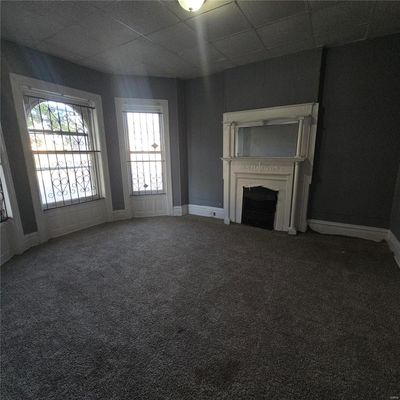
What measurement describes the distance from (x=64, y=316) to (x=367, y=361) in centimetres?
220

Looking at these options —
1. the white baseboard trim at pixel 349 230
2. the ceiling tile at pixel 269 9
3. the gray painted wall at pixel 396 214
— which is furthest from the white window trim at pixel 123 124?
the gray painted wall at pixel 396 214

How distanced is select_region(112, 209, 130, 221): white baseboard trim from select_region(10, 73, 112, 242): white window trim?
0.09 metres

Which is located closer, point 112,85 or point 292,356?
point 292,356

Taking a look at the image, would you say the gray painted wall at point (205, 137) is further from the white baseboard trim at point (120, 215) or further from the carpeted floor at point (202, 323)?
the carpeted floor at point (202, 323)

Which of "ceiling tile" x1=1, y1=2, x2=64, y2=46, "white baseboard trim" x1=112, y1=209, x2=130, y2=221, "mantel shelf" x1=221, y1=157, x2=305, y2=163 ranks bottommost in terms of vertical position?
"white baseboard trim" x1=112, y1=209, x2=130, y2=221

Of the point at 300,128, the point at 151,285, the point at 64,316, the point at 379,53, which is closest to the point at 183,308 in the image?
the point at 151,285

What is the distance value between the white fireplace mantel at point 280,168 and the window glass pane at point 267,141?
4.5 inches

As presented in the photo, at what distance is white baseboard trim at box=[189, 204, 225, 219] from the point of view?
4203mm

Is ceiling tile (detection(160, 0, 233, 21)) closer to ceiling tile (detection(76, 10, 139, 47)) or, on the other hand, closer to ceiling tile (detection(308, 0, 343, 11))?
ceiling tile (detection(76, 10, 139, 47))

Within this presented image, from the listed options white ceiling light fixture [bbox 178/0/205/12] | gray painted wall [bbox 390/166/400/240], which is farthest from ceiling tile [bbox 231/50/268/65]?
gray painted wall [bbox 390/166/400/240]

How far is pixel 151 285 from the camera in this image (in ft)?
6.88

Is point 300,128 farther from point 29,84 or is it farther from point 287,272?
point 29,84

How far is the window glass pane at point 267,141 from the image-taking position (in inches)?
129

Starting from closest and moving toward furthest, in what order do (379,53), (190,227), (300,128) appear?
(379,53), (300,128), (190,227)
